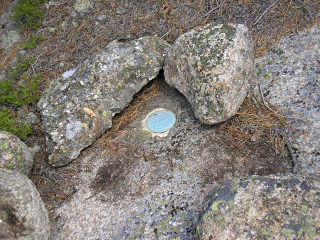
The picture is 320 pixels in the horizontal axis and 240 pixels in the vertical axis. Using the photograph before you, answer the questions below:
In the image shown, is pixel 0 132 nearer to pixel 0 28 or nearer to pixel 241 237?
pixel 0 28

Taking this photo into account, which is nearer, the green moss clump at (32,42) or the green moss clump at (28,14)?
the green moss clump at (32,42)

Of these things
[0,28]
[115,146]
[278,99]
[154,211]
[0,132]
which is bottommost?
[278,99]

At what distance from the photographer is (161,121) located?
4.03 m

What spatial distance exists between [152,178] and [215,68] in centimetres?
132

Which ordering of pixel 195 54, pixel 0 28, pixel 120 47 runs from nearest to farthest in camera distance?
1. pixel 195 54
2. pixel 120 47
3. pixel 0 28

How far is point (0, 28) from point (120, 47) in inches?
102

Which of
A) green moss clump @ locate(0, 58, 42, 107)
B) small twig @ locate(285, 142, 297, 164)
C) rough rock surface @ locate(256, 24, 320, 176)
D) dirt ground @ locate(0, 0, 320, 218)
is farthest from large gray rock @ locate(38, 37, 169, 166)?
small twig @ locate(285, 142, 297, 164)

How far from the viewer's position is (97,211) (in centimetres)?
343

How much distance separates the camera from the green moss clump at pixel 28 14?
5320 mm

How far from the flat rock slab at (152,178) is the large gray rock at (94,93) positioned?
0.76ft

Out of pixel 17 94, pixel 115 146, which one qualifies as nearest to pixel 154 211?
pixel 115 146

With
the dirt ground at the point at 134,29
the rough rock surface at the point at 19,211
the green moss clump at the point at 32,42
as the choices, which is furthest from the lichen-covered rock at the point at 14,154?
the green moss clump at the point at 32,42

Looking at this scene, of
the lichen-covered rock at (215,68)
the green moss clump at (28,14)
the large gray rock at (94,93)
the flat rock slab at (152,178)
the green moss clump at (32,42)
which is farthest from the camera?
the green moss clump at (28,14)

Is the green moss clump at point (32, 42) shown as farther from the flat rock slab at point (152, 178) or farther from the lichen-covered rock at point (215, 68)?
the lichen-covered rock at point (215, 68)
